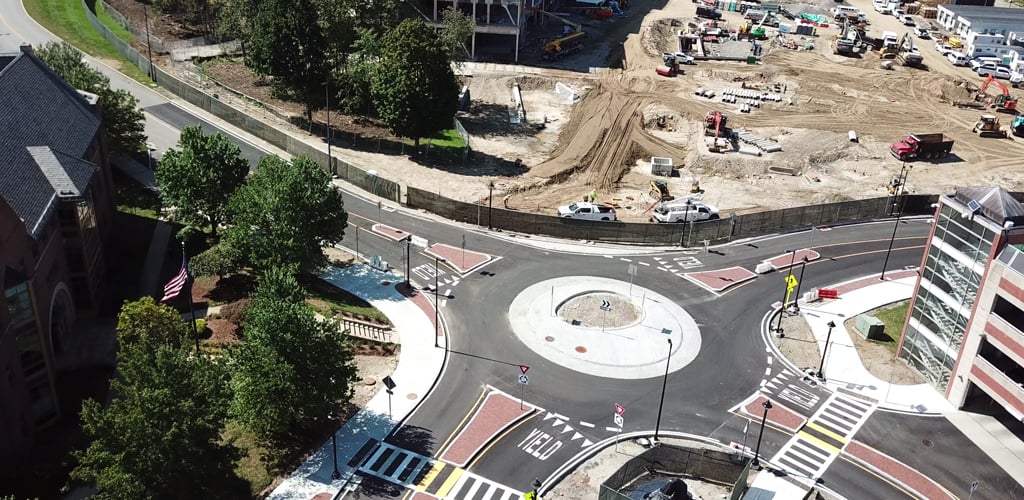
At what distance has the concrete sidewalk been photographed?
154 feet

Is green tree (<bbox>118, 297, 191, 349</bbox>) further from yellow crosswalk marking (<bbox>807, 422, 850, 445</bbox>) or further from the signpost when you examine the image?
yellow crosswalk marking (<bbox>807, 422, 850, 445</bbox>)

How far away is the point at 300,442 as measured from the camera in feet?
163

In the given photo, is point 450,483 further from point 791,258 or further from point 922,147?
point 922,147

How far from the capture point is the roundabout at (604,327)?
58.2 meters

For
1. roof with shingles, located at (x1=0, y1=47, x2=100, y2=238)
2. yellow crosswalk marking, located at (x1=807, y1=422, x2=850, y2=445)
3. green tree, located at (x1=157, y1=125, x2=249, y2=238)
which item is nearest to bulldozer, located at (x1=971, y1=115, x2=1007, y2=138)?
yellow crosswalk marking, located at (x1=807, y1=422, x2=850, y2=445)

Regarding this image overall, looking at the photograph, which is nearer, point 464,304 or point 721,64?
point 464,304

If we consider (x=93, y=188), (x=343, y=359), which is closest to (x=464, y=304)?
(x=343, y=359)

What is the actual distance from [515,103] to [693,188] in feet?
97.0

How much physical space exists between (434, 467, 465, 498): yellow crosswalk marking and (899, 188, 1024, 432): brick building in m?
33.3

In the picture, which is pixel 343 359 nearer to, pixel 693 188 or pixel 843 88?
pixel 693 188

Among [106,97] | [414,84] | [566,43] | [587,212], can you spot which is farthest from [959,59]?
[106,97]

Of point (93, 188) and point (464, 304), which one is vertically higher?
point (93, 188)

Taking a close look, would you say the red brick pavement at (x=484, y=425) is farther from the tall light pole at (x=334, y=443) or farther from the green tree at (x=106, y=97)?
the green tree at (x=106, y=97)

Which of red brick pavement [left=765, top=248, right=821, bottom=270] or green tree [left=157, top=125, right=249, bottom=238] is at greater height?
green tree [left=157, top=125, right=249, bottom=238]
